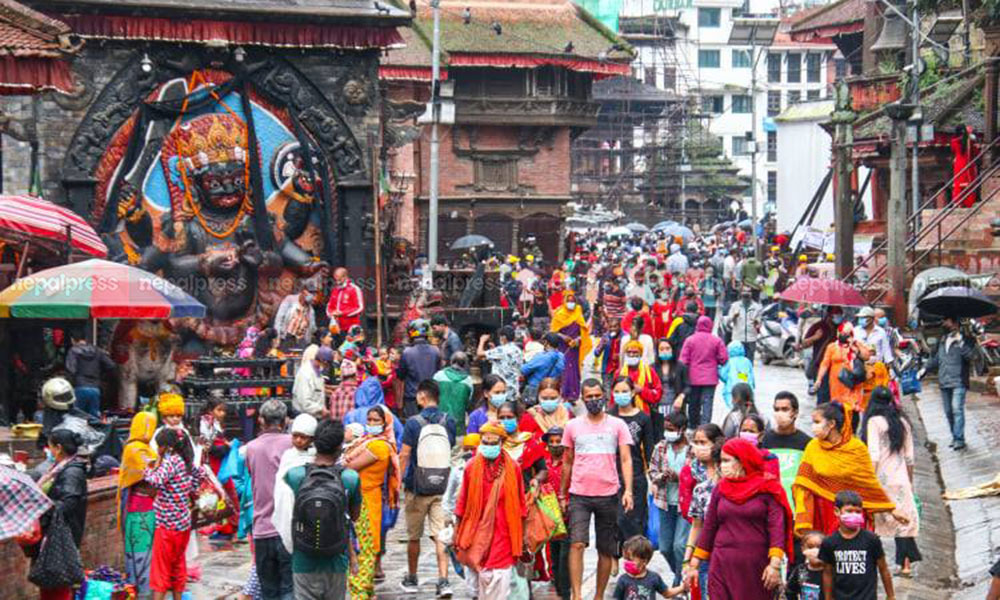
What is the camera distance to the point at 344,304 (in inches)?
993

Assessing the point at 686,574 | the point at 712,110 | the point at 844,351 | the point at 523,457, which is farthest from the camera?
the point at 712,110

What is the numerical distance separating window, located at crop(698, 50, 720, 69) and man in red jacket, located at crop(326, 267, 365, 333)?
7710cm

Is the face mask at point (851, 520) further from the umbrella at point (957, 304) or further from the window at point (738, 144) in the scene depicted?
the window at point (738, 144)

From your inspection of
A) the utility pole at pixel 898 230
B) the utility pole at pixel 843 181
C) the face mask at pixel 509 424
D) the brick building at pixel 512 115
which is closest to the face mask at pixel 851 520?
the face mask at pixel 509 424

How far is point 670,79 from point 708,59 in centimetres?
1130

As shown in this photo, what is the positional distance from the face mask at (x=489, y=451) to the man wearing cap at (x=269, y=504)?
1358 millimetres

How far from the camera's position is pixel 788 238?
159 ft

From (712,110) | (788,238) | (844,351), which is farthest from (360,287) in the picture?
(712,110)

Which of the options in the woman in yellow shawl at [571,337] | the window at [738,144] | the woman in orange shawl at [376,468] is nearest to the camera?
the woman in orange shawl at [376,468]

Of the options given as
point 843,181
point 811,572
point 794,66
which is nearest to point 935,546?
point 811,572

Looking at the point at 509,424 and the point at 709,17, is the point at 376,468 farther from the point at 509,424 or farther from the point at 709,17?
the point at 709,17

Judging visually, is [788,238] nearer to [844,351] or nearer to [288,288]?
[288,288]

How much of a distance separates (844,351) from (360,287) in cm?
1072

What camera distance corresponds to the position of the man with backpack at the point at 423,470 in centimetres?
1405
